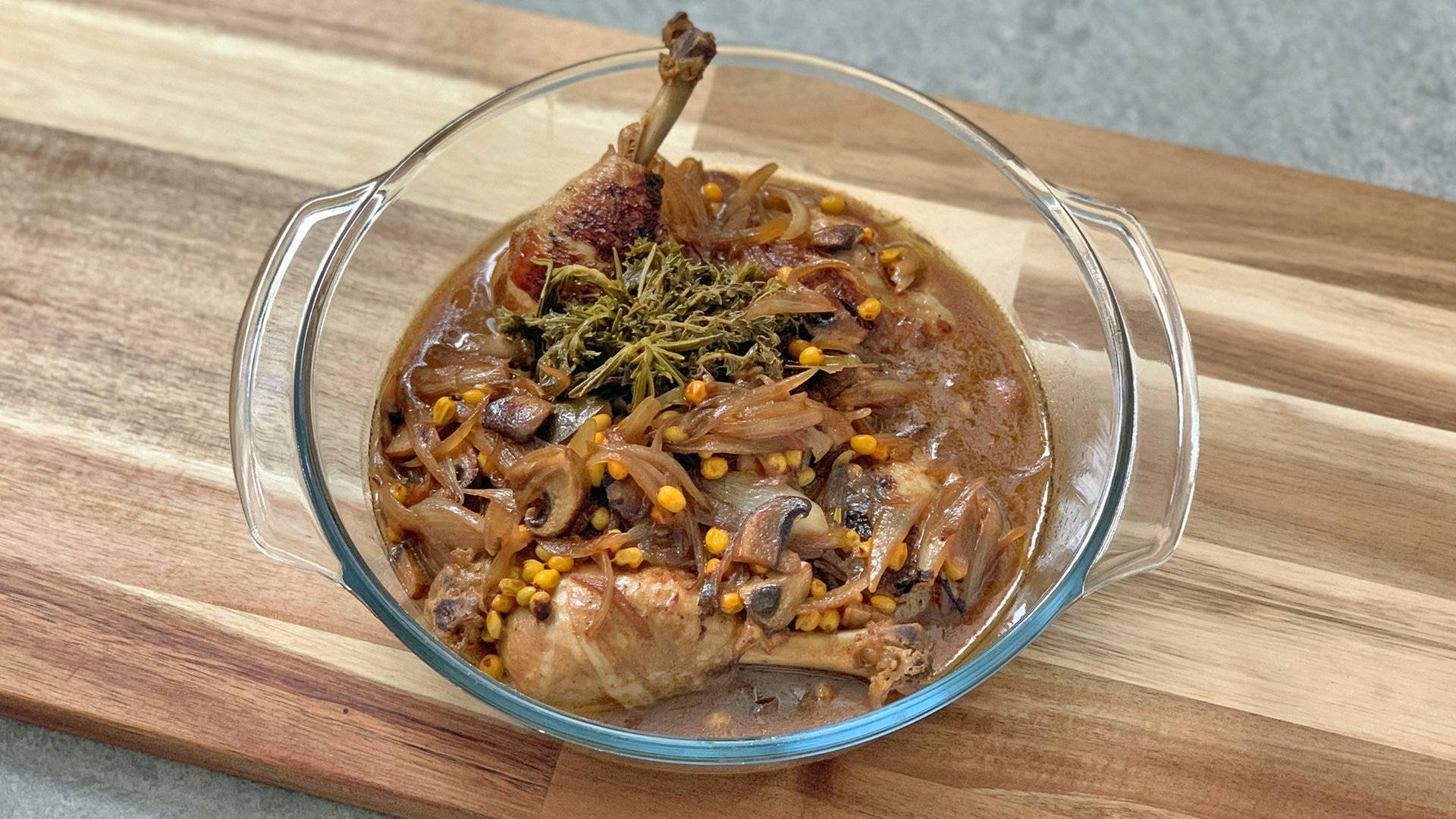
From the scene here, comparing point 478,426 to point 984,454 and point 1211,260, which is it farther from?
point 1211,260

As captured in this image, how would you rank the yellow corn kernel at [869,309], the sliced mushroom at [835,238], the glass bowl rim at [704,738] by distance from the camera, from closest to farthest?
the glass bowl rim at [704,738] < the yellow corn kernel at [869,309] < the sliced mushroom at [835,238]

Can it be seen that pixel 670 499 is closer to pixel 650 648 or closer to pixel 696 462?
pixel 696 462

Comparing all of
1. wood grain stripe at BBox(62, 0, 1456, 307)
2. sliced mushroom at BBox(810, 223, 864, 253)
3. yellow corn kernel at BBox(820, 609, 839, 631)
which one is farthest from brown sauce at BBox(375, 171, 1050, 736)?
wood grain stripe at BBox(62, 0, 1456, 307)

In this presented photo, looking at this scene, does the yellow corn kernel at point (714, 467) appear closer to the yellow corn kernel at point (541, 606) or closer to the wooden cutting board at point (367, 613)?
the yellow corn kernel at point (541, 606)

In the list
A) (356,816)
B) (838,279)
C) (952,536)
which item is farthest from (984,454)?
(356,816)

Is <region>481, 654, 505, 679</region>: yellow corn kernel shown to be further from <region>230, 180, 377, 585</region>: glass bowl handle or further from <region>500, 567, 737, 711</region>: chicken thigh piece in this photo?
<region>230, 180, 377, 585</region>: glass bowl handle

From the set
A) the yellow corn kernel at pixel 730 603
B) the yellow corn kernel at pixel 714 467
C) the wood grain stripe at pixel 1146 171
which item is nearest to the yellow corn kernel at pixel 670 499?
the yellow corn kernel at pixel 714 467

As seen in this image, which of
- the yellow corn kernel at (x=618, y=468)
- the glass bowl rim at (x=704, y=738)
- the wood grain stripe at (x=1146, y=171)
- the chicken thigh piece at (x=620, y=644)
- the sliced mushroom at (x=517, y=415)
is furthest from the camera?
the wood grain stripe at (x=1146, y=171)

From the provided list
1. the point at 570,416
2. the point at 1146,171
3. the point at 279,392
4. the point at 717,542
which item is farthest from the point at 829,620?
the point at 1146,171

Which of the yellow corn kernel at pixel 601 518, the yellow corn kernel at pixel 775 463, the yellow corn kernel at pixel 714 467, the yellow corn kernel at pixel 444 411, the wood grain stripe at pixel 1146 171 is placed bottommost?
the yellow corn kernel at pixel 601 518
